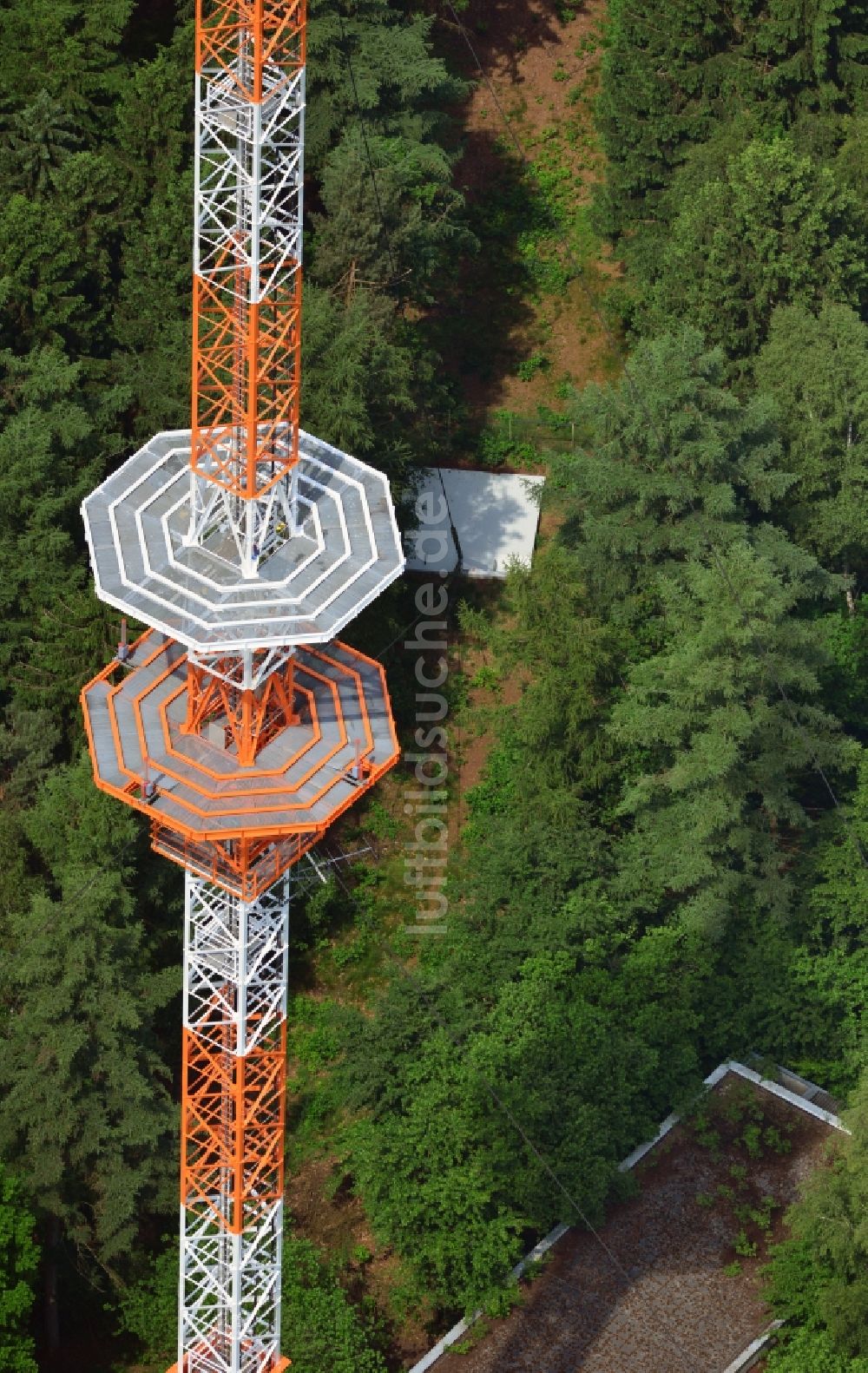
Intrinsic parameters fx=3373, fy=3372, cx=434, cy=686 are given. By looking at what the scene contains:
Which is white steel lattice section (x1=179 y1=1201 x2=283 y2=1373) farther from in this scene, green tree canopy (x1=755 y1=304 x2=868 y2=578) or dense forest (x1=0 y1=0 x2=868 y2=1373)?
green tree canopy (x1=755 y1=304 x2=868 y2=578)

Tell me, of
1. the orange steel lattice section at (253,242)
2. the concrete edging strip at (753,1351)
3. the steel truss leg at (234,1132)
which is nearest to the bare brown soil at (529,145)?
the concrete edging strip at (753,1351)

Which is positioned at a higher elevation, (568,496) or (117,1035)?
(568,496)

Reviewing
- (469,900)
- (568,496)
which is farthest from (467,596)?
(469,900)

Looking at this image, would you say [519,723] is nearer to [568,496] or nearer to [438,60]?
[568,496]

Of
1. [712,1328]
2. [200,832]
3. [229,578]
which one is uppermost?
[229,578]

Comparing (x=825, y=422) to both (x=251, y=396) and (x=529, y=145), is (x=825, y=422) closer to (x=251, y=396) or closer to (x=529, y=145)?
(x=529, y=145)

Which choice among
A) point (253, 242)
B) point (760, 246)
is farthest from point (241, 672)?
point (760, 246)

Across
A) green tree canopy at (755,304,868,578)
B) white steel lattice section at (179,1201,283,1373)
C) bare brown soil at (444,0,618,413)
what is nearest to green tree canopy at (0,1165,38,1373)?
white steel lattice section at (179,1201,283,1373)
